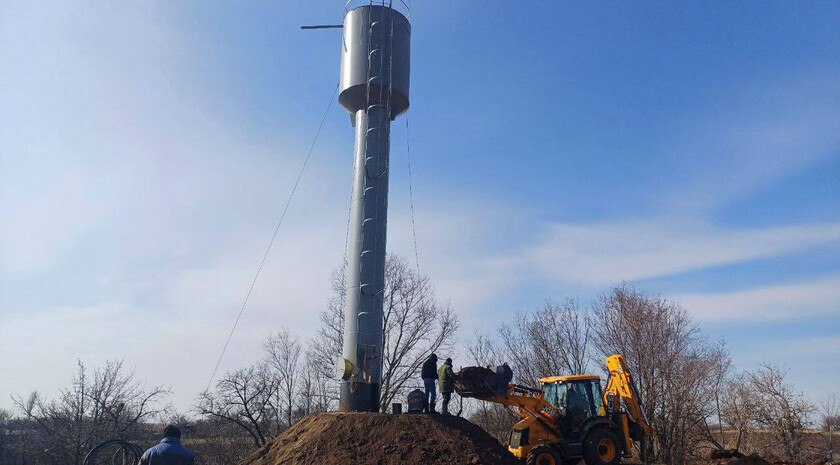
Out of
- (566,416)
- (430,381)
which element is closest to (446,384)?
(430,381)

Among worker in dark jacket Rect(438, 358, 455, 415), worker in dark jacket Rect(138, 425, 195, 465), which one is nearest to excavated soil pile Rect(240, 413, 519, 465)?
worker in dark jacket Rect(438, 358, 455, 415)

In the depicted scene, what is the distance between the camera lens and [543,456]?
583 inches

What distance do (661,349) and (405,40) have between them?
2007 centimetres

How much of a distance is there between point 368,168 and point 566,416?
30.8 ft

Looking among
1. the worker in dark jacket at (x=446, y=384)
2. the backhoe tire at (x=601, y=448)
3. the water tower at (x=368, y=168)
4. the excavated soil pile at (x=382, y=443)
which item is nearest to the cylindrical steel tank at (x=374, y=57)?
the water tower at (x=368, y=168)

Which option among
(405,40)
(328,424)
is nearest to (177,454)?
(328,424)

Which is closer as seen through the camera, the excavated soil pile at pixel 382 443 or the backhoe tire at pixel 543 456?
the excavated soil pile at pixel 382 443

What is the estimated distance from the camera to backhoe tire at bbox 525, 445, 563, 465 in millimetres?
14641

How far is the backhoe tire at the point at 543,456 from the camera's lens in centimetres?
1464

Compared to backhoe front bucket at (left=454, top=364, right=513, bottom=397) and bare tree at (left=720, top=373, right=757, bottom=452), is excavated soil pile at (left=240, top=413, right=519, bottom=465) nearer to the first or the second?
backhoe front bucket at (left=454, top=364, right=513, bottom=397)

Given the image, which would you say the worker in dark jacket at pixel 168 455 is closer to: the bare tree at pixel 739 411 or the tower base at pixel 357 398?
the tower base at pixel 357 398

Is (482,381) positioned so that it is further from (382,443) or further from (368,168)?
(368,168)

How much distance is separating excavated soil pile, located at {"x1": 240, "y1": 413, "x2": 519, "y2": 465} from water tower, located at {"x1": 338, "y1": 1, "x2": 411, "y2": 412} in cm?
198

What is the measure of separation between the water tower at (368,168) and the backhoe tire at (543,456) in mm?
4412
